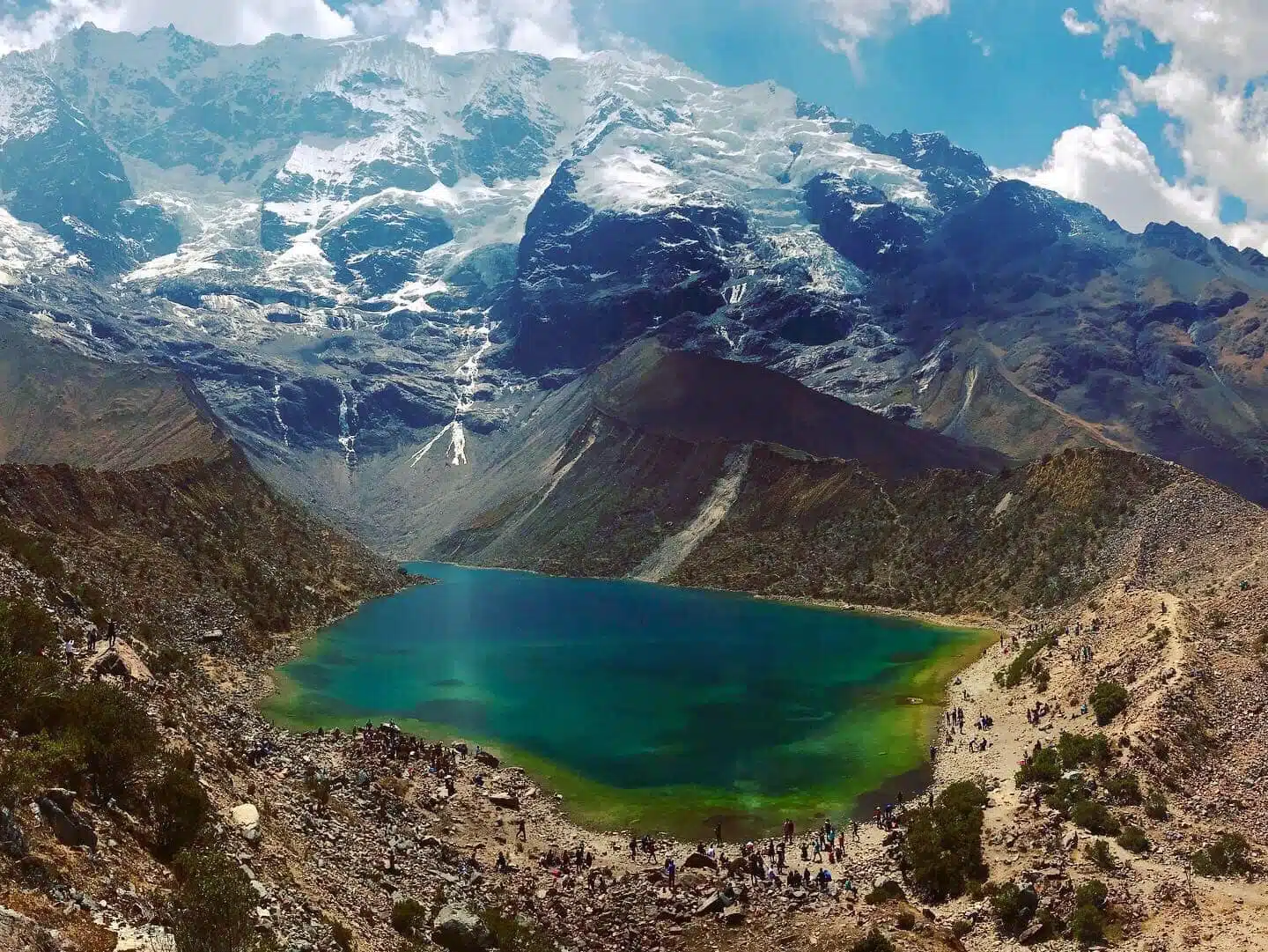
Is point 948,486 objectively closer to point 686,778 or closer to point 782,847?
point 686,778

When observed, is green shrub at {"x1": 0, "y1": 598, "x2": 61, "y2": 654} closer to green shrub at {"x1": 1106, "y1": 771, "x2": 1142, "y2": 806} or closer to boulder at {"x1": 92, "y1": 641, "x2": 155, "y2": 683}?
boulder at {"x1": 92, "y1": 641, "x2": 155, "y2": 683}

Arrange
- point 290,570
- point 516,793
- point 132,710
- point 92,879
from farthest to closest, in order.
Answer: point 290,570, point 516,793, point 132,710, point 92,879

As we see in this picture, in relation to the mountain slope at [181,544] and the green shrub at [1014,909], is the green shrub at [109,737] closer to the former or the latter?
the mountain slope at [181,544]

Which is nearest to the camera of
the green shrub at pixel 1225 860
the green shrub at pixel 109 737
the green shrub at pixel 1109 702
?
the green shrub at pixel 109 737

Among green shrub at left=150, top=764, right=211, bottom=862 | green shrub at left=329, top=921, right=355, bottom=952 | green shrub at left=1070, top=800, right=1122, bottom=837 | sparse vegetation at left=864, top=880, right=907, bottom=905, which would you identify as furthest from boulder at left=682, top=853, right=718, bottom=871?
green shrub at left=150, top=764, right=211, bottom=862

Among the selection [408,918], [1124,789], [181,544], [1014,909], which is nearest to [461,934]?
[408,918]

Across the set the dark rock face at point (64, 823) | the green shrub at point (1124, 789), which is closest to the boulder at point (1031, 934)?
the green shrub at point (1124, 789)

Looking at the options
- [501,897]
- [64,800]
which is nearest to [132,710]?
[64,800]
